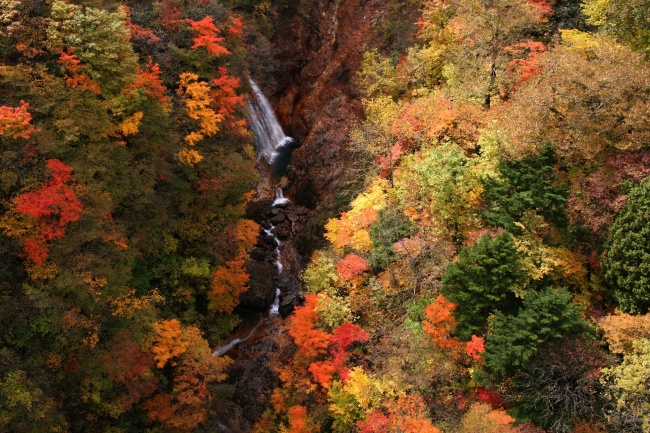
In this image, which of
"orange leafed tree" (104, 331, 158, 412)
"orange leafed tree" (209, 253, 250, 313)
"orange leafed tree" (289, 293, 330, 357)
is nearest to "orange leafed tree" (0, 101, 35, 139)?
"orange leafed tree" (104, 331, 158, 412)

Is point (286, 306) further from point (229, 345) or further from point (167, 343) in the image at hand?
point (167, 343)

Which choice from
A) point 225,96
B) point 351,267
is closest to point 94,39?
point 225,96

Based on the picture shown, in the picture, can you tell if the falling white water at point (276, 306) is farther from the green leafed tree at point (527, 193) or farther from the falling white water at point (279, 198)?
the green leafed tree at point (527, 193)

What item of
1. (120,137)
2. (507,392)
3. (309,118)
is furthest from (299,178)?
(507,392)

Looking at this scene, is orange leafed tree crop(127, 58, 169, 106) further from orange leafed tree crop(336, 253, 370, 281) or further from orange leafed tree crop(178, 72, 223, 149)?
orange leafed tree crop(336, 253, 370, 281)

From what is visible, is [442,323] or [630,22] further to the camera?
[630,22]

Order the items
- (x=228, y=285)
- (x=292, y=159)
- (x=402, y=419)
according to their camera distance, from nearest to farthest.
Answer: (x=402, y=419) → (x=228, y=285) → (x=292, y=159)
